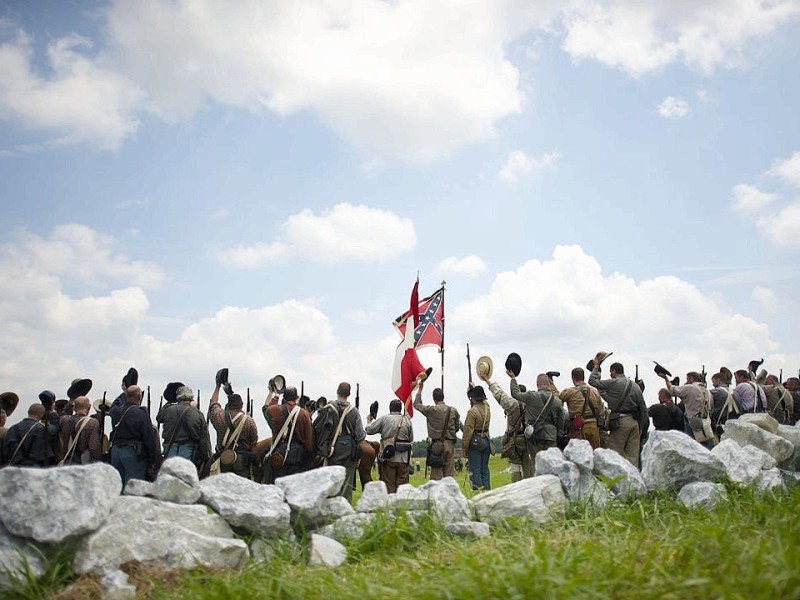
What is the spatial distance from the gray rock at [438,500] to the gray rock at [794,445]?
594cm

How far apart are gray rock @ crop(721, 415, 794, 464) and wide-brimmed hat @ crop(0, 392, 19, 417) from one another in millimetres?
12305

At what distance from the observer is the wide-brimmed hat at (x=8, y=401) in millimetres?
11382

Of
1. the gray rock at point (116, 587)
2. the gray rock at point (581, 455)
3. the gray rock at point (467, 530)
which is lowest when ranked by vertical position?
the gray rock at point (116, 587)

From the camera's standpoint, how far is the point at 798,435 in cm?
1027

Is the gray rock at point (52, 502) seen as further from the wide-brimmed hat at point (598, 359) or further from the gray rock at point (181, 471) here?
the wide-brimmed hat at point (598, 359)

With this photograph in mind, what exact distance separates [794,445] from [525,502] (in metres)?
5.65

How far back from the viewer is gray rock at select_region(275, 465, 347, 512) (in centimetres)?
660

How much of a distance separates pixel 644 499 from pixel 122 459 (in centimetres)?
758

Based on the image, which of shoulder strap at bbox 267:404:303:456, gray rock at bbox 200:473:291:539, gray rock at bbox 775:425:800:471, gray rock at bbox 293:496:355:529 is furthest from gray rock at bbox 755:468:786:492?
shoulder strap at bbox 267:404:303:456

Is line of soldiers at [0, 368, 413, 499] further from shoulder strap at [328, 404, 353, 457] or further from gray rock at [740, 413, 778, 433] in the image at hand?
gray rock at [740, 413, 778, 433]

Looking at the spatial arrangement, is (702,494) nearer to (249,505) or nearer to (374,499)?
(374,499)

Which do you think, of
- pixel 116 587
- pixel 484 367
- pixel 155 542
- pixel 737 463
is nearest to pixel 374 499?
pixel 155 542

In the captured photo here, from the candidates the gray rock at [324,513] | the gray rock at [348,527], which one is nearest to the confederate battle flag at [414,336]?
the gray rock at [324,513]

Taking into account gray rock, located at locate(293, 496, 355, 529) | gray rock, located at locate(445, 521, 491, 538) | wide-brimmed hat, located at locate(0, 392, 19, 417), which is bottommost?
gray rock, located at locate(445, 521, 491, 538)
